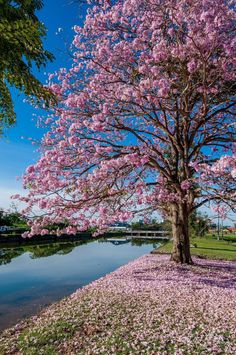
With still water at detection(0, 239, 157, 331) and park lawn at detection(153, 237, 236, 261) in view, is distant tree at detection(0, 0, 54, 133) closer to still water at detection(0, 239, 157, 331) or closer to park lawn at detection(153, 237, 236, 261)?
still water at detection(0, 239, 157, 331)

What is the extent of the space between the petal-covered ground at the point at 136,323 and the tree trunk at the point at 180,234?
15.8 feet

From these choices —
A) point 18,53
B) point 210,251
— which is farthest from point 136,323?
point 210,251

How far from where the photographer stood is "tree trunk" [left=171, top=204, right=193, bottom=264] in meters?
17.0

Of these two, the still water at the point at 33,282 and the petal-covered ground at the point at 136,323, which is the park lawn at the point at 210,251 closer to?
the still water at the point at 33,282

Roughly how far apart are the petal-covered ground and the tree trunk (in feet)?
15.8

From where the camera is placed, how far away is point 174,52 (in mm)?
11875

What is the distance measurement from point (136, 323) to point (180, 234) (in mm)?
10036

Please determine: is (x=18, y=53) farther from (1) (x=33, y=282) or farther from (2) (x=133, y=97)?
(1) (x=33, y=282)

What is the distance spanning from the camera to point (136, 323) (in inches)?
303

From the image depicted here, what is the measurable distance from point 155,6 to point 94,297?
1150 cm

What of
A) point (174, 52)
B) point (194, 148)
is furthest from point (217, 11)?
point (194, 148)

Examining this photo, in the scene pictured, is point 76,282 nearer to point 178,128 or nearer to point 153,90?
point 178,128

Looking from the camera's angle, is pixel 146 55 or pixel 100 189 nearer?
pixel 146 55

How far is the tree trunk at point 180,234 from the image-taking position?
55.9 ft
